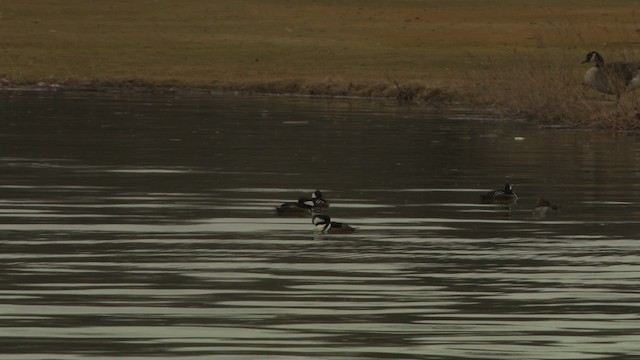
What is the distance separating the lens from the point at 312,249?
1788 cm

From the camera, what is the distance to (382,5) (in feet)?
292

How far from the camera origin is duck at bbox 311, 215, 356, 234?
62.0 feet

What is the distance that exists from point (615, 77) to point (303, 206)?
17.7 metres

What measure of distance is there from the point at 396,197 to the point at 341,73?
32926mm

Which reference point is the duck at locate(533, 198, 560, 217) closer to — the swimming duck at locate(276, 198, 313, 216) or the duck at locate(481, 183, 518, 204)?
the duck at locate(481, 183, 518, 204)

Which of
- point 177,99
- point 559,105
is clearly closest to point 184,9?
point 177,99

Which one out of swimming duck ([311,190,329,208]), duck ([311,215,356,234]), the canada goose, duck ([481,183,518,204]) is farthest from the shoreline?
duck ([311,215,356,234])

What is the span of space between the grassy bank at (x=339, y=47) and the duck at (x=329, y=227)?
742 inches

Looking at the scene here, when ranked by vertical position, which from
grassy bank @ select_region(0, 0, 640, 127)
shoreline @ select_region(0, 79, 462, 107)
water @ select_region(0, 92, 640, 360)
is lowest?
water @ select_region(0, 92, 640, 360)

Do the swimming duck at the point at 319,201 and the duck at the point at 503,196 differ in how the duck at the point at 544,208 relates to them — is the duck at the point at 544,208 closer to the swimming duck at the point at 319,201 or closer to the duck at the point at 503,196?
the duck at the point at 503,196

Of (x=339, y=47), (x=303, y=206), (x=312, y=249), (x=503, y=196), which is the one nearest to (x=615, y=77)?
(x=503, y=196)

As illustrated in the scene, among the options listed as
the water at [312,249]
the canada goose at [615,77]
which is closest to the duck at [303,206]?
the water at [312,249]

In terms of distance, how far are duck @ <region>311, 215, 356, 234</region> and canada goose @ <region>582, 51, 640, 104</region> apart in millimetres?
18677

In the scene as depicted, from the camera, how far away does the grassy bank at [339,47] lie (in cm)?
4500
